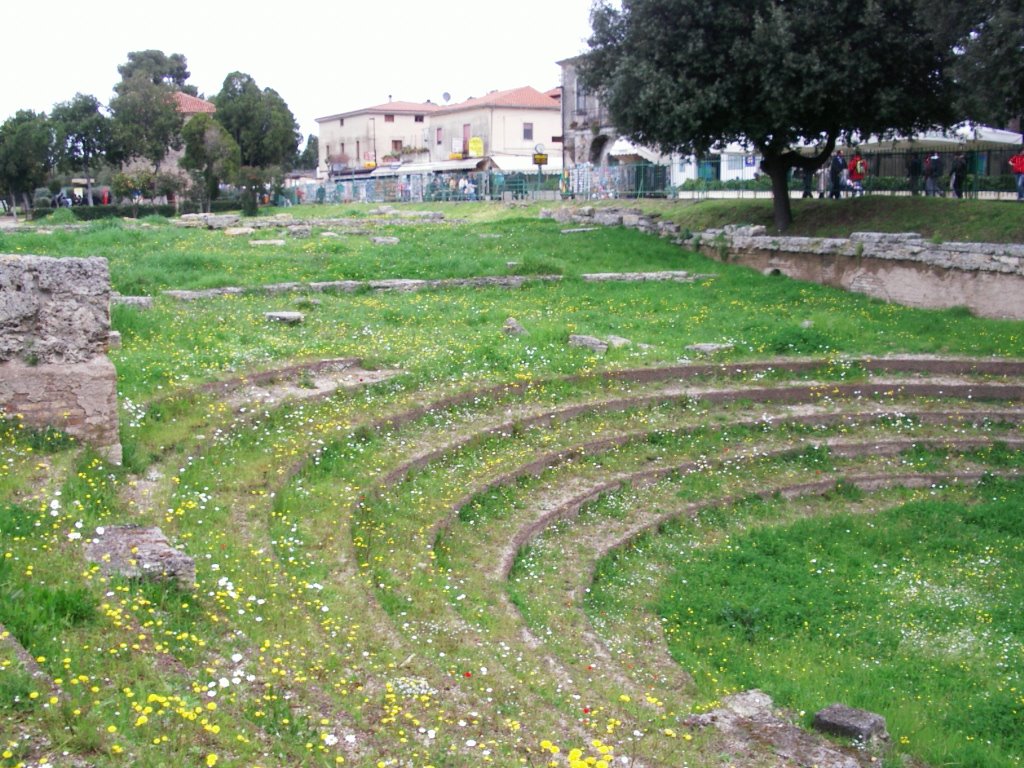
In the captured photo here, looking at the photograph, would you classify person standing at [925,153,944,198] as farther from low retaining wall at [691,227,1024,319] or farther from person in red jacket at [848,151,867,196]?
low retaining wall at [691,227,1024,319]

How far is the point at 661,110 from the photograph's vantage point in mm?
23219

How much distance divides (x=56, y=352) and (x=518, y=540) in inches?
179

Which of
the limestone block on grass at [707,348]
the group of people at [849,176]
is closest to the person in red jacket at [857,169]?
the group of people at [849,176]

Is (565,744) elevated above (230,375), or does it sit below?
below

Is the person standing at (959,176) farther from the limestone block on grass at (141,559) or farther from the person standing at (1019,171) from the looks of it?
the limestone block on grass at (141,559)

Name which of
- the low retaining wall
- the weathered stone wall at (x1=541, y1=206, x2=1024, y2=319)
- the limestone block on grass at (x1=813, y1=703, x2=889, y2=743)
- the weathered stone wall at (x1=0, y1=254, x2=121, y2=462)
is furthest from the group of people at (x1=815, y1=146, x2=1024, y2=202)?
the weathered stone wall at (x1=0, y1=254, x2=121, y2=462)

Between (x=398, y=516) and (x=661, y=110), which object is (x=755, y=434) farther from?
(x=661, y=110)

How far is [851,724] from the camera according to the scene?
20.0 ft

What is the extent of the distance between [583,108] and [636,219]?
23.7 metres

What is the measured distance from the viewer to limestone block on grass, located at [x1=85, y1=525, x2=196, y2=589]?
6.19 meters

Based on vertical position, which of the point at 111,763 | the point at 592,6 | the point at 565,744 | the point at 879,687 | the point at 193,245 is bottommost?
the point at 879,687

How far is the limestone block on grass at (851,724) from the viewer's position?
6.04m

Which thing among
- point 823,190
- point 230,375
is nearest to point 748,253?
point 823,190

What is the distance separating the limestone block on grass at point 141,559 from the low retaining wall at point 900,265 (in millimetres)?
16556
